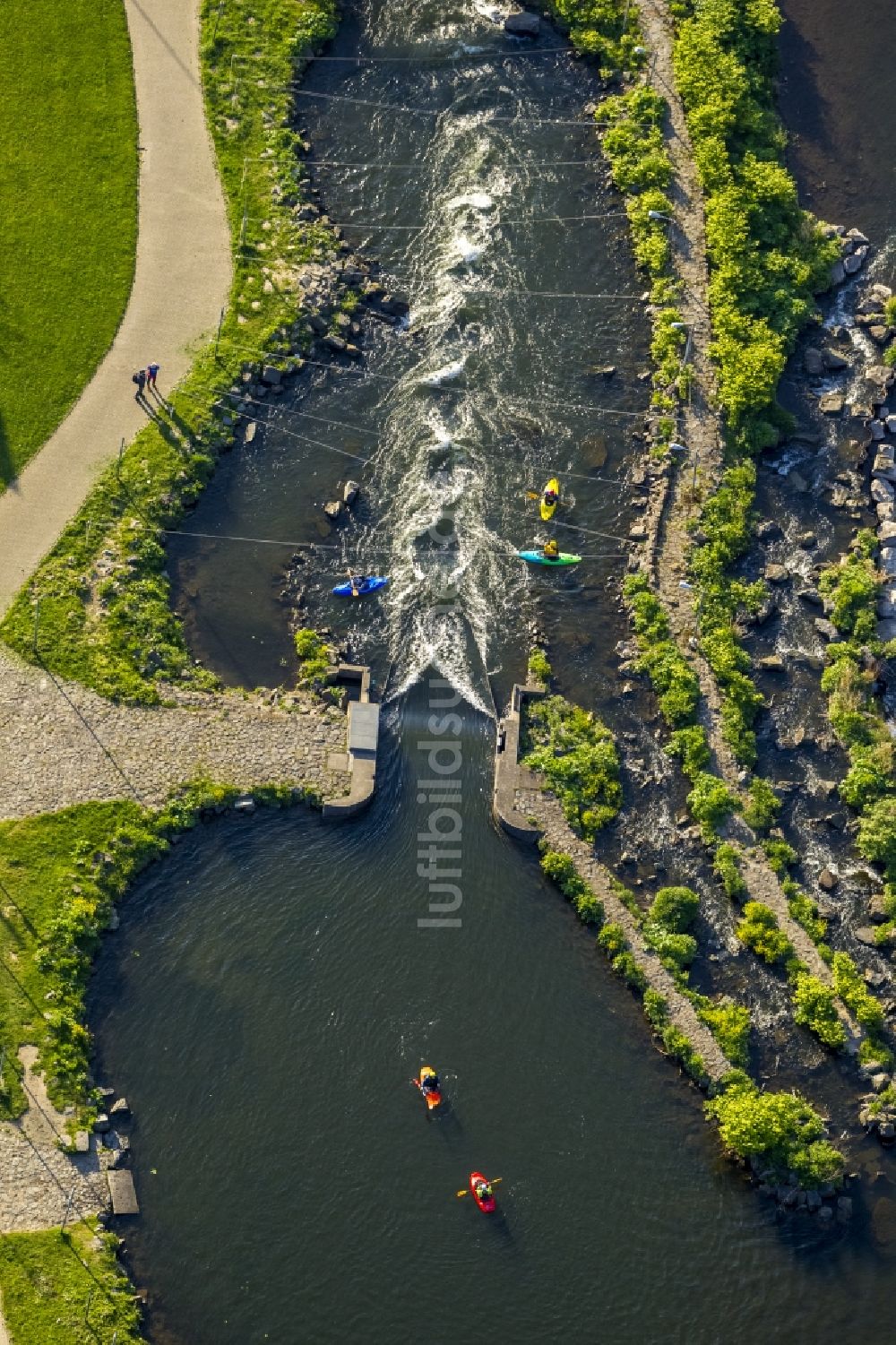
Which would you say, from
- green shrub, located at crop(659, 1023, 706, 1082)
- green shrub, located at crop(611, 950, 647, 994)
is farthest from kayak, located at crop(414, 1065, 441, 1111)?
green shrub, located at crop(659, 1023, 706, 1082)

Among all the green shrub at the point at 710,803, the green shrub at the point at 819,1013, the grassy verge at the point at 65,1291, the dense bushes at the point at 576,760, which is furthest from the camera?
the green shrub at the point at 710,803

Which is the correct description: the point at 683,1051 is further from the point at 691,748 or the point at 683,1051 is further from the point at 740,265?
the point at 740,265

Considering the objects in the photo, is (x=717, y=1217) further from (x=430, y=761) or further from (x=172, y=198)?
(x=172, y=198)

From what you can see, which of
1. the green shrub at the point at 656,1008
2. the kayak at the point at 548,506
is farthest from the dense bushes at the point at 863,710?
the kayak at the point at 548,506

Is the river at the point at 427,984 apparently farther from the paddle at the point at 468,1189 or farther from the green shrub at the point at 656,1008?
the green shrub at the point at 656,1008

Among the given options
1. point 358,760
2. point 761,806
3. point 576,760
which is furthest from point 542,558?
point 761,806
